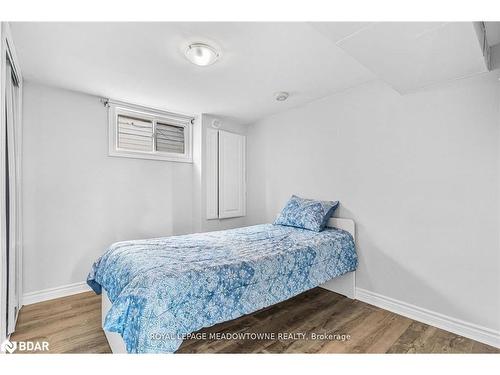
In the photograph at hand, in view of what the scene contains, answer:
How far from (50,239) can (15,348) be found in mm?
1155

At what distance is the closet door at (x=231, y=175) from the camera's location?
3.87 m

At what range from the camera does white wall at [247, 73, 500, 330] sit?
1.94m

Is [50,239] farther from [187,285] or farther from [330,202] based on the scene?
[330,202]

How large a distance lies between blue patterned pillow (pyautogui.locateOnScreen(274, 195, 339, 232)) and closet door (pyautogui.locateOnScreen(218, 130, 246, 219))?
1.07m

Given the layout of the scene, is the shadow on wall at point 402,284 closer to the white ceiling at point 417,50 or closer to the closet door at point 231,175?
the white ceiling at point 417,50

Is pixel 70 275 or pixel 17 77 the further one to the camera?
pixel 70 275

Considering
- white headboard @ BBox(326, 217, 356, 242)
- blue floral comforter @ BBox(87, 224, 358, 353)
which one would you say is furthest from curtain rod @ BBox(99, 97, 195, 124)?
white headboard @ BBox(326, 217, 356, 242)

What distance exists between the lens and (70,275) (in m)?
2.80

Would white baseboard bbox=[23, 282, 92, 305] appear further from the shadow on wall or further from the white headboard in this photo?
the shadow on wall

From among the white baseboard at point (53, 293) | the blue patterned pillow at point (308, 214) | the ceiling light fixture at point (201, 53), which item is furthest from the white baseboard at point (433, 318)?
the white baseboard at point (53, 293)
